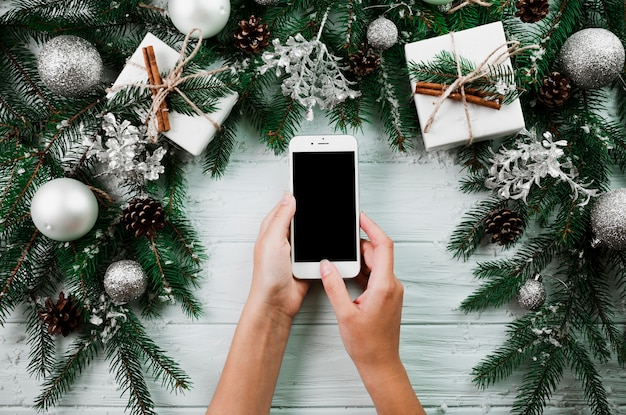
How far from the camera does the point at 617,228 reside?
3.22 ft

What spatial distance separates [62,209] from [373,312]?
0.65 metres

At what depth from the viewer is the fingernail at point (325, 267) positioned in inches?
39.4

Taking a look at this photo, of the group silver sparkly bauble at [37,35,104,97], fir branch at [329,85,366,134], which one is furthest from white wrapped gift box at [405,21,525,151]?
silver sparkly bauble at [37,35,104,97]

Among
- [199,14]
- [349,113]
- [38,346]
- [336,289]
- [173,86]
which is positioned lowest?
[38,346]

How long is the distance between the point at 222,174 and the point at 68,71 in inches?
14.6

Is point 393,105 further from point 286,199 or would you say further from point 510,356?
point 510,356

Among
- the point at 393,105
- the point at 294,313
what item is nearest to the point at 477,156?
the point at 393,105

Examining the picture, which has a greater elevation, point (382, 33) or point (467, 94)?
point (382, 33)

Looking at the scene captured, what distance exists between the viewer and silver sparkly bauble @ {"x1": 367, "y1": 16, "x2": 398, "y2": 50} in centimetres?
102

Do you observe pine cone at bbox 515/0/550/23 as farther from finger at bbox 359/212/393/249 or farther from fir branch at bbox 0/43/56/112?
fir branch at bbox 0/43/56/112

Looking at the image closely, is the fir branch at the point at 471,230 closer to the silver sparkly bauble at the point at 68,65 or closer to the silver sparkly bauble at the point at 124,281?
the silver sparkly bauble at the point at 124,281

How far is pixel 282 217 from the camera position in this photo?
1.00 m

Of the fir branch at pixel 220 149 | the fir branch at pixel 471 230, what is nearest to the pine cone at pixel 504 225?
the fir branch at pixel 471 230

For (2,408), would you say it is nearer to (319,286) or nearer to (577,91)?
(319,286)
